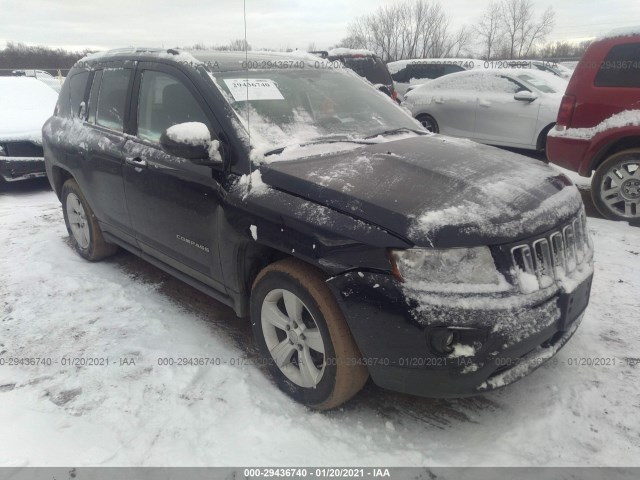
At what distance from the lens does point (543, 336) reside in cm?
220

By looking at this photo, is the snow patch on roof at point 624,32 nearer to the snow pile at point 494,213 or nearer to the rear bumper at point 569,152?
the rear bumper at point 569,152

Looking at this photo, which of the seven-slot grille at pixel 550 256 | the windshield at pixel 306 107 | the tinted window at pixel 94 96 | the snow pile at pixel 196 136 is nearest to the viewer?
the seven-slot grille at pixel 550 256

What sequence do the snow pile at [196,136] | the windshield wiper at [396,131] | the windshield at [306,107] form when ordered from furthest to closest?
the windshield wiper at [396,131], the windshield at [306,107], the snow pile at [196,136]

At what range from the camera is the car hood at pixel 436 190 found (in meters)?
2.09

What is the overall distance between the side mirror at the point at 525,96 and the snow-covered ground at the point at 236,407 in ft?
16.8

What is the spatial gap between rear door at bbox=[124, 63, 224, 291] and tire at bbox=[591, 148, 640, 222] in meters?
4.53

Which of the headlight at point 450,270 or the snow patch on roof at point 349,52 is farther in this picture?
the snow patch on roof at point 349,52

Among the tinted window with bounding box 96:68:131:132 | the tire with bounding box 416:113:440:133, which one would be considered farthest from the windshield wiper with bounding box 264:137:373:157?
the tire with bounding box 416:113:440:133

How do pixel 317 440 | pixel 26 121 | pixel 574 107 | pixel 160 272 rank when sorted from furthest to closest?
pixel 26 121
pixel 574 107
pixel 160 272
pixel 317 440

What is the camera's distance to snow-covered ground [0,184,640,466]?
7.43 feet

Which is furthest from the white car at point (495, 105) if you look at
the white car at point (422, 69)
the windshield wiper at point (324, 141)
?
the windshield wiper at point (324, 141)

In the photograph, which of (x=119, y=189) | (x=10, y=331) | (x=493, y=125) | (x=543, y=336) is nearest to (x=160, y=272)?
(x=119, y=189)

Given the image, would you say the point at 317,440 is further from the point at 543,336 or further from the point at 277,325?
the point at 543,336

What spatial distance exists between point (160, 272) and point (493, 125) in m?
6.61
